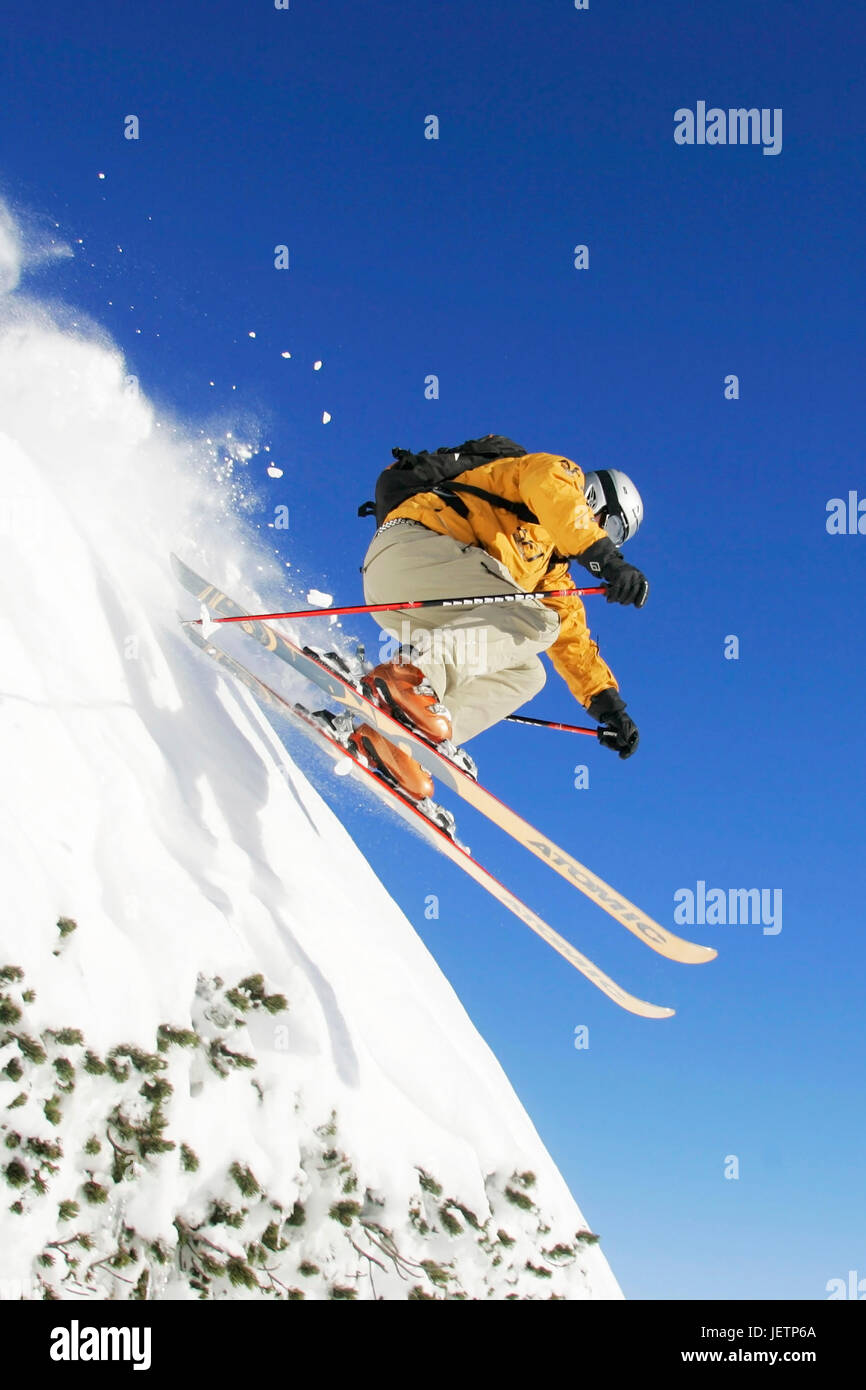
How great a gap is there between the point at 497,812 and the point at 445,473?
237 centimetres

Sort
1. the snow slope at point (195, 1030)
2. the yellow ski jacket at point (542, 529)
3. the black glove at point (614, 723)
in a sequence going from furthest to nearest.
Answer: the black glove at point (614, 723)
the yellow ski jacket at point (542, 529)
the snow slope at point (195, 1030)

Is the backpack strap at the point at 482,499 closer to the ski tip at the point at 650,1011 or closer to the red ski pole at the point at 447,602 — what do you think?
the red ski pole at the point at 447,602

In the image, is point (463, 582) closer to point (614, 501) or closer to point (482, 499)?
point (482, 499)

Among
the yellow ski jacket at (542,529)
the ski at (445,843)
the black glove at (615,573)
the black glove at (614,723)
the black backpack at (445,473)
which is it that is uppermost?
the black backpack at (445,473)

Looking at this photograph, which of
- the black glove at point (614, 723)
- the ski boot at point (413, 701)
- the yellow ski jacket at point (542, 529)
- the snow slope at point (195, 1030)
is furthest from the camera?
the black glove at point (614, 723)

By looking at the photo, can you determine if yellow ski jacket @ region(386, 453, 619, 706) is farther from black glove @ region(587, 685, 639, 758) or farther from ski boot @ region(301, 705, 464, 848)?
ski boot @ region(301, 705, 464, 848)

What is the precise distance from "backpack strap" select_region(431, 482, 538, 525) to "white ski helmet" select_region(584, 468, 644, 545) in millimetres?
425

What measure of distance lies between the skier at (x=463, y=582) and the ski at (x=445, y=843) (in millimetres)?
116

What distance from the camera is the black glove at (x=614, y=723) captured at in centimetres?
618

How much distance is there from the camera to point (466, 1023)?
6.68 m

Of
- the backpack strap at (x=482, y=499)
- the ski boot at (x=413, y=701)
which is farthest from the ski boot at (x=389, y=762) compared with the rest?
the backpack strap at (x=482, y=499)

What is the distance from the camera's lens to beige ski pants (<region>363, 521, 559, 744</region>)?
557cm

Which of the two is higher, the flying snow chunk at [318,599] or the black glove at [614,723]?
the flying snow chunk at [318,599]
